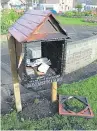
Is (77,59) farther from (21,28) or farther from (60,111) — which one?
(21,28)

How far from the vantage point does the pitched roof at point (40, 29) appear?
447 centimetres

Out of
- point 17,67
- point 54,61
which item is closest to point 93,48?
point 54,61

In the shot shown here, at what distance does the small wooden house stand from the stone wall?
2.68 meters

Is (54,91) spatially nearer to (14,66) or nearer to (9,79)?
(14,66)

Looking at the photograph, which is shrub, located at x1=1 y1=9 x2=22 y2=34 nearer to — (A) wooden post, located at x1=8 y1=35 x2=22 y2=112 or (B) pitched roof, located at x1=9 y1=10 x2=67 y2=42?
(A) wooden post, located at x1=8 y1=35 x2=22 y2=112

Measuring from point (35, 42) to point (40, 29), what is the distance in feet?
1.70

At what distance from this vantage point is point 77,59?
29.9 ft

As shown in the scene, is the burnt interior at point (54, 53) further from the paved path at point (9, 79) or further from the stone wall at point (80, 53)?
the stone wall at point (80, 53)

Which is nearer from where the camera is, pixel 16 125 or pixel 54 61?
pixel 16 125

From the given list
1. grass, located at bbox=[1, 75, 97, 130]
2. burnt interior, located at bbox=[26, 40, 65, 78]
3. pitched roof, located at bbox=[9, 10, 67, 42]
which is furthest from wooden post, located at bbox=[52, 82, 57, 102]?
pitched roof, located at bbox=[9, 10, 67, 42]

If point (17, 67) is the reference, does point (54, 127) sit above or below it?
below

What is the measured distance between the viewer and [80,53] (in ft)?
30.3

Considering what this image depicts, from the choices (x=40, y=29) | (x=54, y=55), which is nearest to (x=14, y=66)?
(x=54, y=55)

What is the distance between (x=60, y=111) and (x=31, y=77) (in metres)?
1.21
